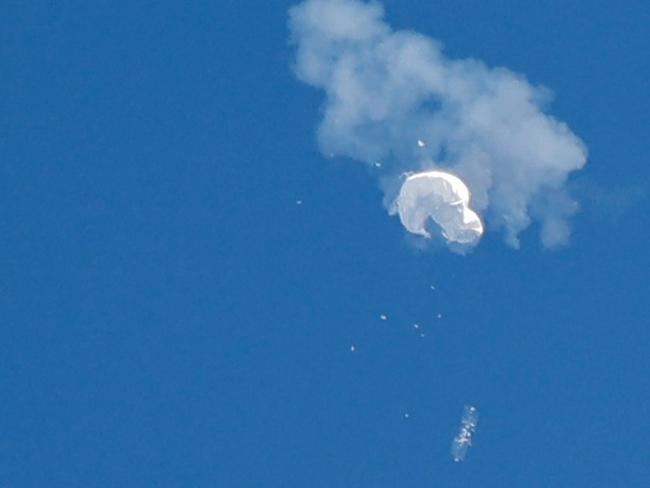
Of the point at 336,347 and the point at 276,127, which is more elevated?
the point at 276,127

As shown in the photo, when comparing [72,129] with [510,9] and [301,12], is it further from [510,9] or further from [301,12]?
[510,9]

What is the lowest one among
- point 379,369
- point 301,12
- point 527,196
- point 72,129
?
point 379,369

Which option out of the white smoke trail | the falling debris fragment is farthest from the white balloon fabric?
the falling debris fragment

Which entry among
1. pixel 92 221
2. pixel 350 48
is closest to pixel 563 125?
pixel 350 48

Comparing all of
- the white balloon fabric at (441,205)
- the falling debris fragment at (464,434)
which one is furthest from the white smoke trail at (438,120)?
the falling debris fragment at (464,434)

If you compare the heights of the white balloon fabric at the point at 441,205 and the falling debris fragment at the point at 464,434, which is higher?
the white balloon fabric at the point at 441,205

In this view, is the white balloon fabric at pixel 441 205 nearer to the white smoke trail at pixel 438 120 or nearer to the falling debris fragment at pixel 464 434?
the white smoke trail at pixel 438 120
